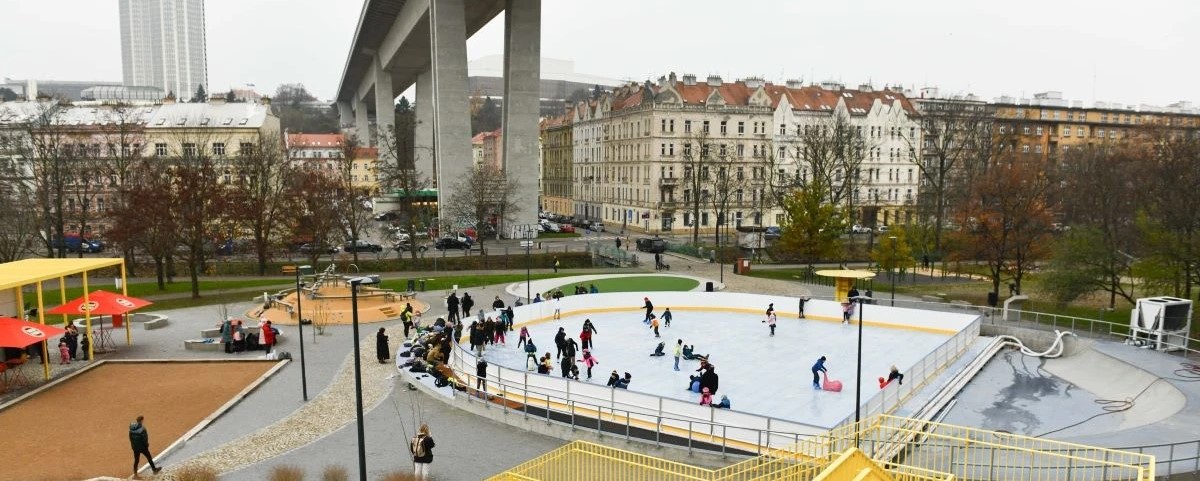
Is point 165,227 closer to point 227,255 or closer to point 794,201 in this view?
point 227,255

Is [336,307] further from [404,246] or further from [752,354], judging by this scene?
[404,246]

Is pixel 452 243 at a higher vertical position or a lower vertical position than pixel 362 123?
lower

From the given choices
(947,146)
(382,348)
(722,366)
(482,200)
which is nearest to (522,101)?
(482,200)

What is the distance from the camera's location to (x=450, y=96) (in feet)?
186

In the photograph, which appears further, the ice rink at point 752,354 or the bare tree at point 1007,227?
the bare tree at point 1007,227

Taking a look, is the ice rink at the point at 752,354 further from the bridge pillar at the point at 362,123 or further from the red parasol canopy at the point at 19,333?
the bridge pillar at the point at 362,123

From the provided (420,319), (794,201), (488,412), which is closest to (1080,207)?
(794,201)

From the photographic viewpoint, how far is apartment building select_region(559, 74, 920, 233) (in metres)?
69.4

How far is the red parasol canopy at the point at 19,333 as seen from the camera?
19248 millimetres

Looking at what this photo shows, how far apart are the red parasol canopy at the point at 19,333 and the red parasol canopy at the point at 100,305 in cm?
287

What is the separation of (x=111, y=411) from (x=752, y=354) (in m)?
18.7

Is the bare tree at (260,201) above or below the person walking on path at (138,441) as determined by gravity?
above

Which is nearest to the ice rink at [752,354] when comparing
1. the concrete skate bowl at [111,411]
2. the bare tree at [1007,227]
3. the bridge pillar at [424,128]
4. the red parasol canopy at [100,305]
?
the concrete skate bowl at [111,411]

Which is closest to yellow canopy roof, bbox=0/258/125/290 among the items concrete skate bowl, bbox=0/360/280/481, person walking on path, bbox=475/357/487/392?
concrete skate bowl, bbox=0/360/280/481
